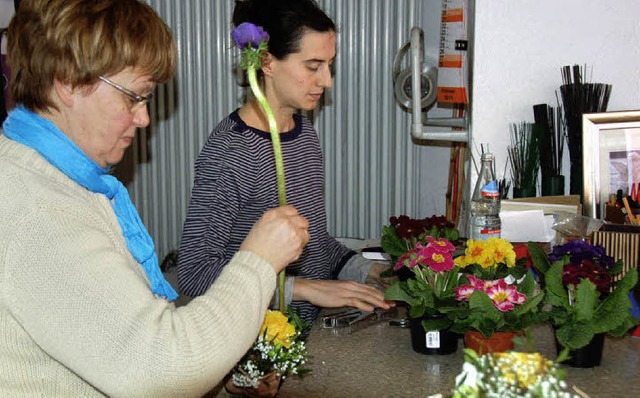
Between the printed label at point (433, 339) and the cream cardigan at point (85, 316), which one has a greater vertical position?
the cream cardigan at point (85, 316)

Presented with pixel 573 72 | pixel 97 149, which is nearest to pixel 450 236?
pixel 573 72

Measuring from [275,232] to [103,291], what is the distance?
30 centimetres

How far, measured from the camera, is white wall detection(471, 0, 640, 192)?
2.18 meters

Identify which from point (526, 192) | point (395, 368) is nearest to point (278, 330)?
point (395, 368)

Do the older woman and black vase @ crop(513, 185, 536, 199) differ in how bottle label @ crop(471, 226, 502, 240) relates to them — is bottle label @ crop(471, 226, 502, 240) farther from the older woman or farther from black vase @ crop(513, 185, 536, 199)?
the older woman

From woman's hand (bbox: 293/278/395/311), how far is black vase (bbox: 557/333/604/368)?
444 mm

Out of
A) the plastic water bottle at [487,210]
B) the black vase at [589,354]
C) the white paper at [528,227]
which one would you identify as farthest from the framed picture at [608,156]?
the black vase at [589,354]

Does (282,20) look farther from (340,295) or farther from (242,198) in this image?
(340,295)

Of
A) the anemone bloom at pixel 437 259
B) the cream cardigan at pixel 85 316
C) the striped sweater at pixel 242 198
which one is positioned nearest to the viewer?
the cream cardigan at pixel 85 316

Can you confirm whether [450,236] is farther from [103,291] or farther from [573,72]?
[103,291]

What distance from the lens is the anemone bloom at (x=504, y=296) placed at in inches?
56.2

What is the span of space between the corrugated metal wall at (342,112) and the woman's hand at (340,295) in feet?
Result: 6.24

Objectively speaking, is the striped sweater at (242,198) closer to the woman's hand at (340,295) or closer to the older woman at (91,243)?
the woman's hand at (340,295)

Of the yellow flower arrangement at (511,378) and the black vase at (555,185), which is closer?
the yellow flower arrangement at (511,378)
